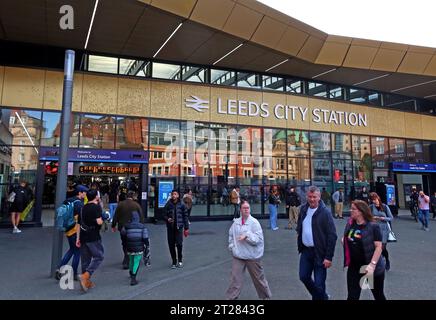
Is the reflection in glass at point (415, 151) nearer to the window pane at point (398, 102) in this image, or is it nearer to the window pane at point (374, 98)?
the window pane at point (398, 102)

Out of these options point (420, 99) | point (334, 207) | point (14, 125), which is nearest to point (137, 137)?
point (14, 125)

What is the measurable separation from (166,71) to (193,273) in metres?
11.1

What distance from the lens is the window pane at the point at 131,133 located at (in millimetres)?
14227

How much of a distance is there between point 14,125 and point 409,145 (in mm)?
20834

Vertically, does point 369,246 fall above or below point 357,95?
below

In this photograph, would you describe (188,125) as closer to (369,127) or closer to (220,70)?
(220,70)

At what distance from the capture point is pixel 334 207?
17594 mm

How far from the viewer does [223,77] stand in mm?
16391

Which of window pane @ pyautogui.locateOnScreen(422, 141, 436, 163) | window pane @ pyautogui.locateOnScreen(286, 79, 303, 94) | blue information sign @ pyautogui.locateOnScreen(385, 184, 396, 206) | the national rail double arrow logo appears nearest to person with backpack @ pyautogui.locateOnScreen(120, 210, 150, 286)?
the national rail double arrow logo

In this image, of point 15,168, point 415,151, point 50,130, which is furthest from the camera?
point 415,151

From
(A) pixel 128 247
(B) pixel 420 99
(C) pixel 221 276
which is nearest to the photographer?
(A) pixel 128 247

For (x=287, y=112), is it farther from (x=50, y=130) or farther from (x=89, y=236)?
(x=89, y=236)

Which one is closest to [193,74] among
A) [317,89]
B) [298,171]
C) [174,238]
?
[317,89]

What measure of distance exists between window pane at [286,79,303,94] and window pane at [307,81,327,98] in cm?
53
